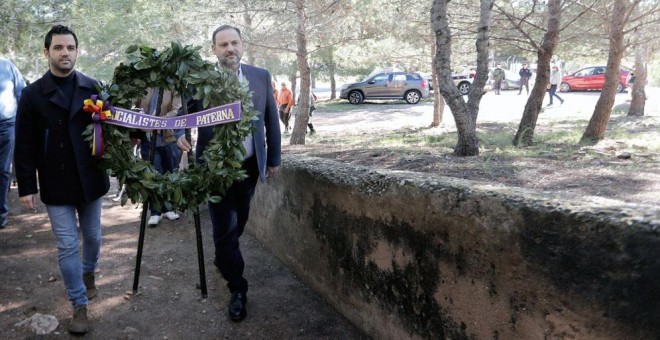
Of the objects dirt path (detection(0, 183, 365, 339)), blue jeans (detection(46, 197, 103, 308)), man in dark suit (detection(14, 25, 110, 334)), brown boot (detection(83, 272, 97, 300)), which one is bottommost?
dirt path (detection(0, 183, 365, 339))

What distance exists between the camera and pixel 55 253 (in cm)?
473

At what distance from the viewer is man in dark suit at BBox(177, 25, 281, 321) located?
11.4 feet

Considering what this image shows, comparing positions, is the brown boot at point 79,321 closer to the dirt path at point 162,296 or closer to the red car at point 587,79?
the dirt path at point 162,296

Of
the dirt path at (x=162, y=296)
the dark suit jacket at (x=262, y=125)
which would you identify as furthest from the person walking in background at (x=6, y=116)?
the dark suit jacket at (x=262, y=125)

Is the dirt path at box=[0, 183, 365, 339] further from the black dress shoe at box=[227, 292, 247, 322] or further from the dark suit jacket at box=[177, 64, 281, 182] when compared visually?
the dark suit jacket at box=[177, 64, 281, 182]

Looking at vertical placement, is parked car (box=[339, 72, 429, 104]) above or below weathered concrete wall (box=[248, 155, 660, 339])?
above

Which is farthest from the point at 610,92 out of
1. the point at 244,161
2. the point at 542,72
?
the point at 244,161

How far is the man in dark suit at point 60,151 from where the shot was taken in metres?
3.17

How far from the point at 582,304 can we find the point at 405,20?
11.4 meters

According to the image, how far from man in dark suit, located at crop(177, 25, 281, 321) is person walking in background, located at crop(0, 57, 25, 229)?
2.98 metres

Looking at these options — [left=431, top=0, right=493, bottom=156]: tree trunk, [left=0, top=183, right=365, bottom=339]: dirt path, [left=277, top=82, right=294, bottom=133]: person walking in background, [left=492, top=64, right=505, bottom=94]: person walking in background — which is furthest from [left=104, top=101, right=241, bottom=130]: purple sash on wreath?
[left=492, top=64, right=505, bottom=94]: person walking in background

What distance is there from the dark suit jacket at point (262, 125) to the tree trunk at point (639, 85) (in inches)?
535

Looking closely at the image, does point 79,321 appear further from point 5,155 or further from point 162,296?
point 5,155

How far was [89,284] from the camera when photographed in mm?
3766
